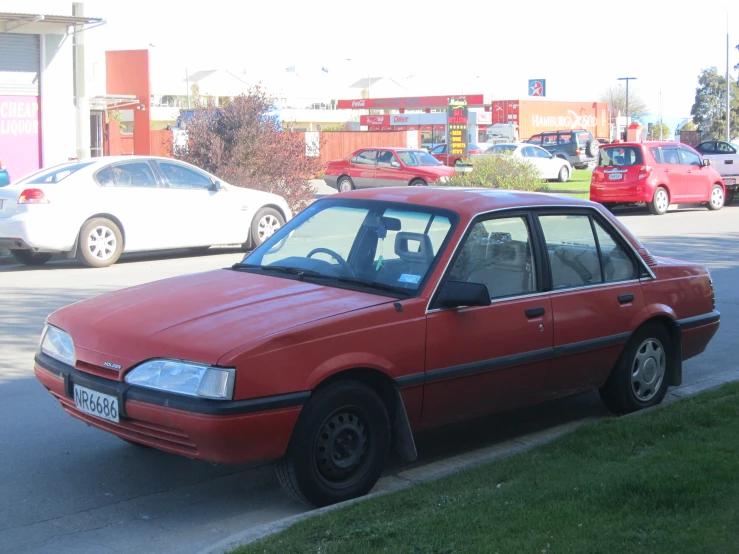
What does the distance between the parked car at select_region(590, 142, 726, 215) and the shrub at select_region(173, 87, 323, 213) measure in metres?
8.31

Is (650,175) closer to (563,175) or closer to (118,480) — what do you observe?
(563,175)

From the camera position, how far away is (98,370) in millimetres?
4703

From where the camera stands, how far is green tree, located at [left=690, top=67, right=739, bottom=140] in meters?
64.5

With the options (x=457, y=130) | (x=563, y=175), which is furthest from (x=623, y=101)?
(x=457, y=130)

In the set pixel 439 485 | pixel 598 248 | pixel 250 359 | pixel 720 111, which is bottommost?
pixel 439 485

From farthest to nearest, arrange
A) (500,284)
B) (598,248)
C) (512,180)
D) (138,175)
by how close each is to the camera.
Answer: (512,180)
(138,175)
(598,248)
(500,284)

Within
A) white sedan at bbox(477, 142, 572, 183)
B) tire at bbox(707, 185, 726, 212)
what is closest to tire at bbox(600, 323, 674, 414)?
tire at bbox(707, 185, 726, 212)

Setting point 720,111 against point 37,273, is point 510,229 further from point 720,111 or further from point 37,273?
point 720,111

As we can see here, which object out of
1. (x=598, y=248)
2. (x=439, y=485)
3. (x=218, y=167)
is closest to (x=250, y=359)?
(x=439, y=485)

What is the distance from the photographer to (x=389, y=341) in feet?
16.0

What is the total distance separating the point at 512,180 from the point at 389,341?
19010mm

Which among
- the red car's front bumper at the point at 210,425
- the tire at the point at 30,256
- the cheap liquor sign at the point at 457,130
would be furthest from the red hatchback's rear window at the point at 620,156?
the red car's front bumper at the point at 210,425

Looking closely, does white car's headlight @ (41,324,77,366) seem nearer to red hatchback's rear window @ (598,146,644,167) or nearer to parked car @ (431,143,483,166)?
red hatchback's rear window @ (598,146,644,167)

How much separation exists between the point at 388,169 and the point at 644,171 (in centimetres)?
885
